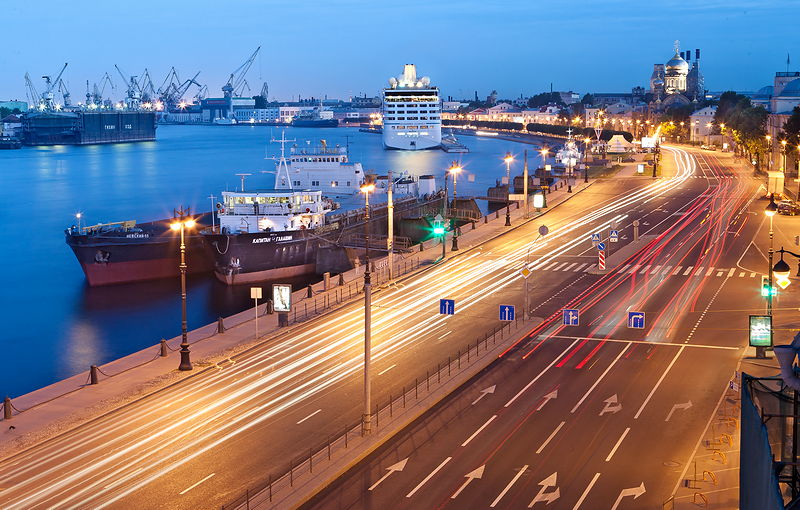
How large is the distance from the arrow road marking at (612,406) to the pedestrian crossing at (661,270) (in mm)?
24104

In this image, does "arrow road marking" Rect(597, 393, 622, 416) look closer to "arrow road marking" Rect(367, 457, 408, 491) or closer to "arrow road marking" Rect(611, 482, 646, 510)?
"arrow road marking" Rect(611, 482, 646, 510)

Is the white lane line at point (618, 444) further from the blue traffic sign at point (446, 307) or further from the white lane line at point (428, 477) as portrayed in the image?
the blue traffic sign at point (446, 307)

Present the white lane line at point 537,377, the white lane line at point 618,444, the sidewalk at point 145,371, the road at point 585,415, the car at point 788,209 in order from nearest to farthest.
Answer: the road at point 585,415 → the white lane line at point 618,444 → the sidewalk at point 145,371 → the white lane line at point 537,377 → the car at point 788,209

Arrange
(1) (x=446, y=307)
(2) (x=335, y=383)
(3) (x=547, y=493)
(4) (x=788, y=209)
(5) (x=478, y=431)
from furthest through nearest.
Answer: (4) (x=788, y=209)
(1) (x=446, y=307)
(2) (x=335, y=383)
(5) (x=478, y=431)
(3) (x=547, y=493)

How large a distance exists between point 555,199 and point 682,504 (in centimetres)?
6978

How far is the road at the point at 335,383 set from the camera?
2450 centimetres

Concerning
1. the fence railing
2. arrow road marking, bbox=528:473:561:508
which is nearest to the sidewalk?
the fence railing

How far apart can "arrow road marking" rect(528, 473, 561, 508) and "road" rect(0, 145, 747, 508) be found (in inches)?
24.9

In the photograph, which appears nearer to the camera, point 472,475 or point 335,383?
point 472,475

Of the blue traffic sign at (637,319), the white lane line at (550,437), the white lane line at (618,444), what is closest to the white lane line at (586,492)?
the white lane line at (618,444)

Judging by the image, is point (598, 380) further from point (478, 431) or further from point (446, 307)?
point (446, 307)

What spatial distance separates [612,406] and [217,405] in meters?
13.1

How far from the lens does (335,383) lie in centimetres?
3300

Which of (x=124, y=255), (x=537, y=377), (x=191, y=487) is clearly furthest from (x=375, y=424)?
(x=124, y=255)
